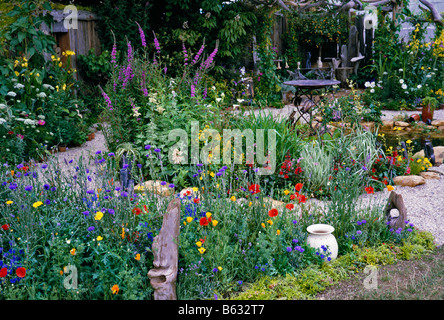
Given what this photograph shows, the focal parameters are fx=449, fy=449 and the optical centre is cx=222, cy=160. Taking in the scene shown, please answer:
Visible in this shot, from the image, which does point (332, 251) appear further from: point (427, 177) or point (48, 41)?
point (48, 41)

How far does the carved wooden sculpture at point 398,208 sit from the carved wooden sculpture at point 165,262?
1.74 m

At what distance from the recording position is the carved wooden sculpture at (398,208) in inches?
133

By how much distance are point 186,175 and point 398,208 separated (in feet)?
7.03

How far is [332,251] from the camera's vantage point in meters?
3.10

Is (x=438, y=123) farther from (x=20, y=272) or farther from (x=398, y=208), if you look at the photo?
(x=20, y=272)

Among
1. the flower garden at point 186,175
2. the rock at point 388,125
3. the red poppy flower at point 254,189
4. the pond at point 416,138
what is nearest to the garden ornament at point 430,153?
the flower garden at point 186,175

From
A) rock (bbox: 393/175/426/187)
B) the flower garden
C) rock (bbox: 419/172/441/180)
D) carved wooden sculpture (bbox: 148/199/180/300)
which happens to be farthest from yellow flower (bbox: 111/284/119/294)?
rock (bbox: 419/172/441/180)

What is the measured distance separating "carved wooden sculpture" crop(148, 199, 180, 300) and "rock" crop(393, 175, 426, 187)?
3164mm

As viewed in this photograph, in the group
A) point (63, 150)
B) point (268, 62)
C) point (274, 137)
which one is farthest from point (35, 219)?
point (268, 62)

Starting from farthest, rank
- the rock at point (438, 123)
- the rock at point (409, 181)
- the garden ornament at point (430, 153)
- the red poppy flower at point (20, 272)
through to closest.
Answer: the rock at point (438, 123), the garden ornament at point (430, 153), the rock at point (409, 181), the red poppy flower at point (20, 272)

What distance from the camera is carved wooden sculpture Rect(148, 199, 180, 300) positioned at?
252 cm

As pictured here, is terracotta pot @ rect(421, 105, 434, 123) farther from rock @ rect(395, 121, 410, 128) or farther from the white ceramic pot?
the white ceramic pot

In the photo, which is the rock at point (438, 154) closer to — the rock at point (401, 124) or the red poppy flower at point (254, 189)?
the rock at point (401, 124)
